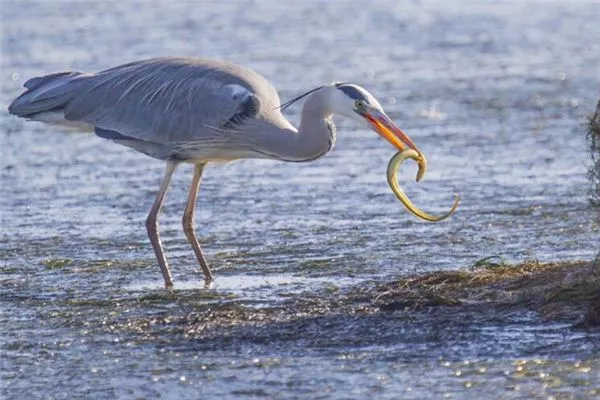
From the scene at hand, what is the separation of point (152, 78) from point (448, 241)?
2.16 m

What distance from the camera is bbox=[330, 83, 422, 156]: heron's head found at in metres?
8.73

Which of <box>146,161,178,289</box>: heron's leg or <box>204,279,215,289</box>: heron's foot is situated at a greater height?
<box>146,161,178,289</box>: heron's leg

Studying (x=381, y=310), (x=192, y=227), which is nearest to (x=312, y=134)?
(x=192, y=227)

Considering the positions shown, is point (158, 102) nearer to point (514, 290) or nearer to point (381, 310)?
point (381, 310)

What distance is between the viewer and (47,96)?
9.65 meters

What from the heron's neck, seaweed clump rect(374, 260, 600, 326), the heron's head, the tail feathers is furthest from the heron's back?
seaweed clump rect(374, 260, 600, 326)

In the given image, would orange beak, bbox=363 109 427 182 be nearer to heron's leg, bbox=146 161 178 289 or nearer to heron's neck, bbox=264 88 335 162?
heron's neck, bbox=264 88 335 162

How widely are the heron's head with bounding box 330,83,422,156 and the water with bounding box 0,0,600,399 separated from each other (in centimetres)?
78

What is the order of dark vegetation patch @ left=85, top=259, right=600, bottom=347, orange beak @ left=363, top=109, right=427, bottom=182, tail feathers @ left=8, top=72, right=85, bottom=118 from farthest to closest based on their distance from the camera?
tail feathers @ left=8, top=72, right=85, bottom=118 → orange beak @ left=363, top=109, right=427, bottom=182 → dark vegetation patch @ left=85, top=259, right=600, bottom=347

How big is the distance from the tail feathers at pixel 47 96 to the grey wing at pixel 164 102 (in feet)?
0.20

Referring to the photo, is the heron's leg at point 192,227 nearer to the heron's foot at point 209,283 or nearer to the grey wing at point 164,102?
the heron's foot at point 209,283

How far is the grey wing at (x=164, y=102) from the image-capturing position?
928cm

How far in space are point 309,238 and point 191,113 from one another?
1207mm

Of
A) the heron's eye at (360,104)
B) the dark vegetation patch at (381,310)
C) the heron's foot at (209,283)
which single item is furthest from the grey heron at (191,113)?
the dark vegetation patch at (381,310)
